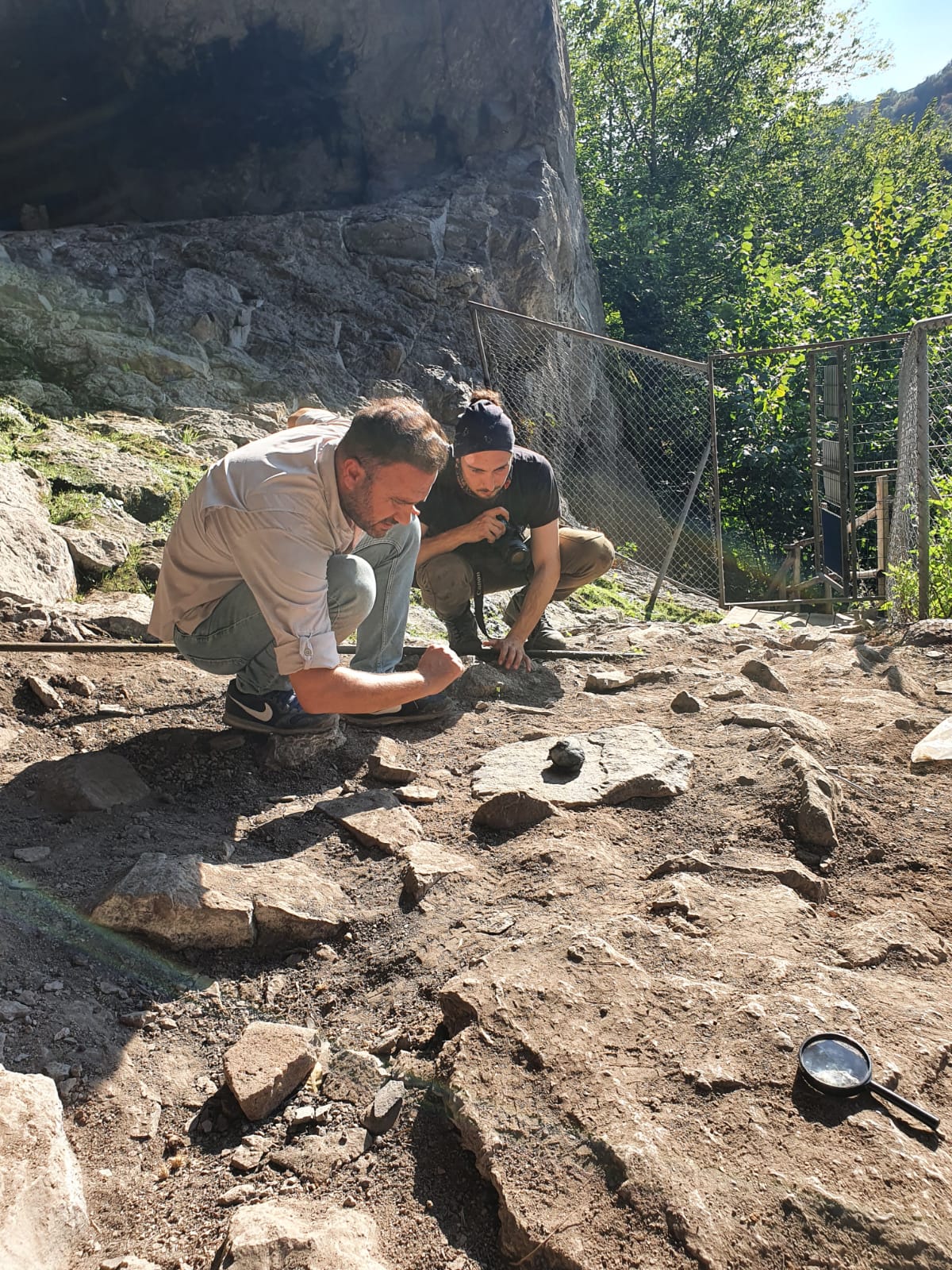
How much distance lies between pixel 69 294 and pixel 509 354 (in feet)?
12.7

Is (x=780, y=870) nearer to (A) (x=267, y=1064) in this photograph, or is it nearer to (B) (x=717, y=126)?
(A) (x=267, y=1064)

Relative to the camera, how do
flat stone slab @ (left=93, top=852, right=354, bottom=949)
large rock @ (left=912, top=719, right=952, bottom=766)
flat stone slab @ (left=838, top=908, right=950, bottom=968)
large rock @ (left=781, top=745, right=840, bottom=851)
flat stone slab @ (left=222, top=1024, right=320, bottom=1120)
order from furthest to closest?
1. large rock @ (left=912, top=719, right=952, bottom=766)
2. large rock @ (left=781, top=745, right=840, bottom=851)
3. flat stone slab @ (left=93, top=852, right=354, bottom=949)
4. flat stone slab @ (left=838, top=908, right=950, bottom=968)
5. flat stone slab @ (left=222, top=1024, right=320, bottom=1120)

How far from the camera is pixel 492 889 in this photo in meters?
2.43

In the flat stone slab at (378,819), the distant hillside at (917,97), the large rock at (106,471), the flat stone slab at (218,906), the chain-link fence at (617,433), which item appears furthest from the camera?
the distant hillside at (917,97)

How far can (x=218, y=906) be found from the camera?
2.18m

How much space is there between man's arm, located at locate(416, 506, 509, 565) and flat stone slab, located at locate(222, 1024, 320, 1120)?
8.03ft

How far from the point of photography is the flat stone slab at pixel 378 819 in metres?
2.69

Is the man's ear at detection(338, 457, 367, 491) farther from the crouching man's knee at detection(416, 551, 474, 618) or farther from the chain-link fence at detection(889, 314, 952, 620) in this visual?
the chain-link fence at detection(889, 314, 952, 620)

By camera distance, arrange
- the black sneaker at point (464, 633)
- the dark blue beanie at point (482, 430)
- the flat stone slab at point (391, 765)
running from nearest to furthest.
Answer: the flat stone slab at point (391, 765)
the dark blue beanie at point (482, 430)
the black sneaker at point (464, 633)

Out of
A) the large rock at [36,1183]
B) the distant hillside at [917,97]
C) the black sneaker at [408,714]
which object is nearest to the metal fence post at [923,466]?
the black sneaker at [408,714]

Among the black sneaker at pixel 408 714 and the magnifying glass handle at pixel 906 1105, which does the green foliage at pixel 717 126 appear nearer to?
the black sneaker at pixel 408 714

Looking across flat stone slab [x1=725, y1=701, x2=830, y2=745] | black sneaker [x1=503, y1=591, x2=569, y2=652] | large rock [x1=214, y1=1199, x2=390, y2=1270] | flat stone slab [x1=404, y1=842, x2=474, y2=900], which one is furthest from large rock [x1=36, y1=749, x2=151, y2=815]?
black sneaker [x1=503, y1=591, x2=569, y2=652]

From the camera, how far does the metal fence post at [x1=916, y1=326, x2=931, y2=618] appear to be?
216 inches

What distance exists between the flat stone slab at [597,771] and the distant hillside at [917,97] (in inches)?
1763
